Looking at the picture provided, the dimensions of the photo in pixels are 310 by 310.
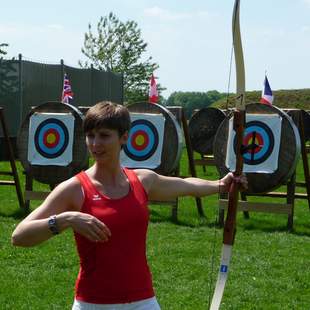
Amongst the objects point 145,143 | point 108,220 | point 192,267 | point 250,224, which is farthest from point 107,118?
point 145,143

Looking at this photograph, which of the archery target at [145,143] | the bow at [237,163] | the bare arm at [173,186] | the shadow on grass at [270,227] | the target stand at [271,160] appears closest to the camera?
the bare arm at [173,186]

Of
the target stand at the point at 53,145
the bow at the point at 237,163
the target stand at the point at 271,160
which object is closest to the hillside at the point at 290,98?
the target stand at the point at 53,145

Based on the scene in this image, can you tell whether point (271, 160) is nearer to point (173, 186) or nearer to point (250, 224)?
point (250, 224)

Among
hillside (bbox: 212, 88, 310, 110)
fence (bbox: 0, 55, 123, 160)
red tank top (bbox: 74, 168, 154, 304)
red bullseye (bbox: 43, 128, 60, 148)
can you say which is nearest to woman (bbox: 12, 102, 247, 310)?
red tank top (bbox: 74, 168, 154, 304)

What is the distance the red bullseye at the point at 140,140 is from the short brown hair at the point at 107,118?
19.6 ft

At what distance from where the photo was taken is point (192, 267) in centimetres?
586

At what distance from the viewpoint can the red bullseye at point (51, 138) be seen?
8.88 metres

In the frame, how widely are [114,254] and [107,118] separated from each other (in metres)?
0.45

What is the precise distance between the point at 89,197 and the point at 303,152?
5.72 m

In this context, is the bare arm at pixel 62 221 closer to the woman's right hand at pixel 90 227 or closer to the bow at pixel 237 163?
the woman's right hand at pixel 90 227

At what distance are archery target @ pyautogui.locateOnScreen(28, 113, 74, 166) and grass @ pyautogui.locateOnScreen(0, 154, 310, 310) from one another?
2.84 feet

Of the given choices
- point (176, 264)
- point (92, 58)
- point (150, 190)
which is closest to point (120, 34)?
point (92, 58)

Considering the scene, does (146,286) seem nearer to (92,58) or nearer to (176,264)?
(176,264)

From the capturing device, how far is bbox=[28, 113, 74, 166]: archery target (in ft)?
29.0
